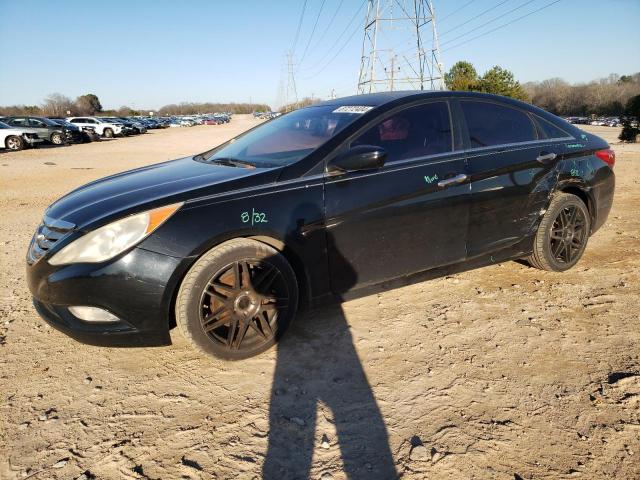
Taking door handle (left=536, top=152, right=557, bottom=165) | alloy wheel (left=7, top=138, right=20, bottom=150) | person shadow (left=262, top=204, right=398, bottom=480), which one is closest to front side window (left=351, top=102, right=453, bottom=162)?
person shadow (left=262, top=204, right=398, bottom=480)

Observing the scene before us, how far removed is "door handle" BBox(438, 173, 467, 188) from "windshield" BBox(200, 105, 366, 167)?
77cm

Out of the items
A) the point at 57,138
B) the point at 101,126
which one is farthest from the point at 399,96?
the point at 101,126

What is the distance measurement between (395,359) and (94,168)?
13.5 m

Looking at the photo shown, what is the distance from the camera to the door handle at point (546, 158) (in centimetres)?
367

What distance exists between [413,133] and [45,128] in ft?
85.2

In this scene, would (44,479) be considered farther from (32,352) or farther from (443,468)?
(443,468)

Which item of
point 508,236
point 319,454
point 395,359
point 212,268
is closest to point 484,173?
point 508,236

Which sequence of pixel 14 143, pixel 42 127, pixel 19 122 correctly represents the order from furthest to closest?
pixel 42 127 < pixel 19 122 < pixel 14 143

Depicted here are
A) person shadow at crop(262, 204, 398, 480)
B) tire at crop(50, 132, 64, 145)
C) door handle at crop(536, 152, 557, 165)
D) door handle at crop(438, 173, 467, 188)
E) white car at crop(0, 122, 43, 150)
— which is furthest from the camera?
tire at crop(50, 132, 64, 145)

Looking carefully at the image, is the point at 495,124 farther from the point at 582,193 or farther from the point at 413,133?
the point at 582,193

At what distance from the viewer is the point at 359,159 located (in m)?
2.76

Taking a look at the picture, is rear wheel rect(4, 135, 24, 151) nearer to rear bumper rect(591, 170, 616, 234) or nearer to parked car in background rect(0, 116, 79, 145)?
parked car in background rect(0, 116, 79, 145)

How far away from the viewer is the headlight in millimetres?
2385

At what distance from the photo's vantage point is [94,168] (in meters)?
13.6
